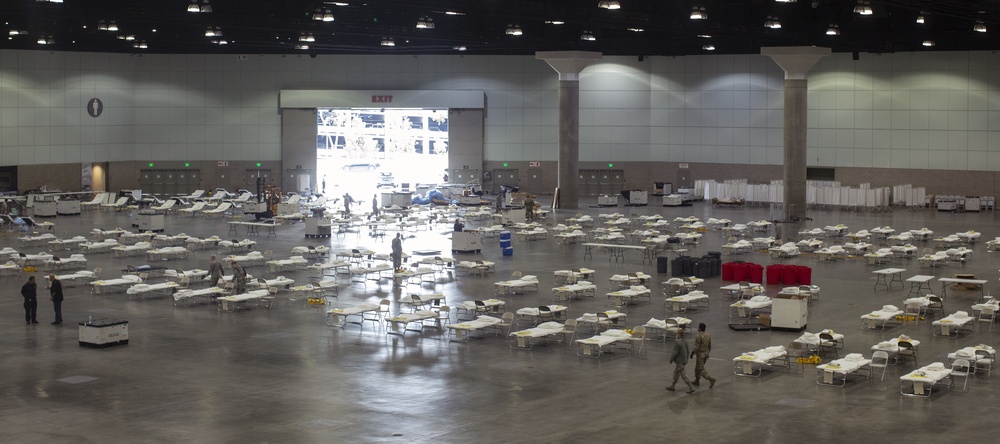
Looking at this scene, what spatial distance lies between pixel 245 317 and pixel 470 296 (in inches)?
276

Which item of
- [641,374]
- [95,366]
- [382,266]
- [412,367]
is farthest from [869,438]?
[382,266]

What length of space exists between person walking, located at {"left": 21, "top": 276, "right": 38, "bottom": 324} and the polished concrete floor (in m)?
0.38

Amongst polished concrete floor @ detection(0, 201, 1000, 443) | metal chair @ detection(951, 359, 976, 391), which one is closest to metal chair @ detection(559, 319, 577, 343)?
polished concrete floor @ detection(0, 201, 1000, 443)

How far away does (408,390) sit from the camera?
23.6 m

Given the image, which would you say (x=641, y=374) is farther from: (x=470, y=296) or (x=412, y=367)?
(x=470, y=296)

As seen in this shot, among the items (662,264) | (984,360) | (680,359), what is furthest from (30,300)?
(984,360)

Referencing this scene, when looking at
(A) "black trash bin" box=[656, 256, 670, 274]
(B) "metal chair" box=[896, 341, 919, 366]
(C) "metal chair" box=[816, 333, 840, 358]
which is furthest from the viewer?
Result: (A) "black trash bin" box=[656, 256, 670, 274]

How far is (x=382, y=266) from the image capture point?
Result: 4062cm

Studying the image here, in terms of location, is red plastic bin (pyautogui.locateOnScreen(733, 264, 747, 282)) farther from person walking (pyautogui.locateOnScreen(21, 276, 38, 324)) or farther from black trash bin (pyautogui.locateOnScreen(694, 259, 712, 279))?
person walking (pyautogui.locateOnScreen(21, 276, 38, 324))

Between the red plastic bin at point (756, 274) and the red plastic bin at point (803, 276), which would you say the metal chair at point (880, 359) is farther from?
the red plastic bin at point (756, 274)

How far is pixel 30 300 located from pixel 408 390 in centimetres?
1307

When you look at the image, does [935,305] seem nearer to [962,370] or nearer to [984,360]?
[984,360]

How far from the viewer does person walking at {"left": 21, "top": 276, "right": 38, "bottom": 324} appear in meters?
30.8

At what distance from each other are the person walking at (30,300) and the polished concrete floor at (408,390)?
383 mm
